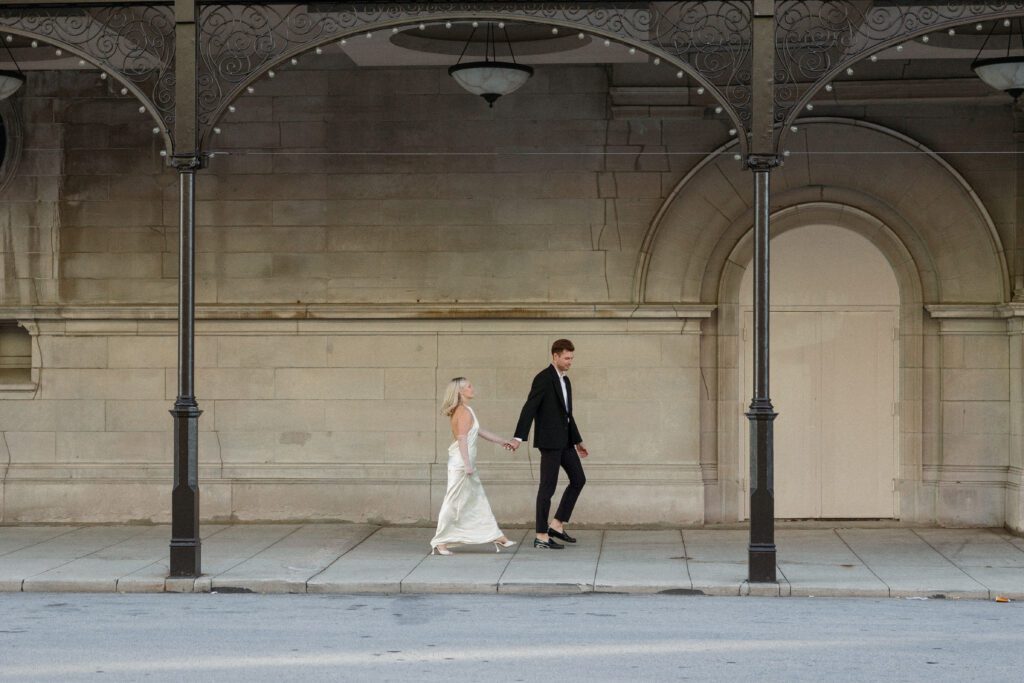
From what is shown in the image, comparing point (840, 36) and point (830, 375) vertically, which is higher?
point (840, 36)

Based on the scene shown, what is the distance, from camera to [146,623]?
989 centimetres

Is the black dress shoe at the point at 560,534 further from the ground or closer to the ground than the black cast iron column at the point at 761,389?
Result: closer to the ground

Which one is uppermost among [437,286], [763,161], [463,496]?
[763,161]

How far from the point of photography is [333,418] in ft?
48.8

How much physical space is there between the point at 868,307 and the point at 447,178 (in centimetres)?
439

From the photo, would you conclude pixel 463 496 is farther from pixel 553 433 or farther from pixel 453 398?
pixel 553 433

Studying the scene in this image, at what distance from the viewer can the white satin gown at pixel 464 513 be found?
506 inches

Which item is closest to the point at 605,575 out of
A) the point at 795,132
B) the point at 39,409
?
the point at 795,132

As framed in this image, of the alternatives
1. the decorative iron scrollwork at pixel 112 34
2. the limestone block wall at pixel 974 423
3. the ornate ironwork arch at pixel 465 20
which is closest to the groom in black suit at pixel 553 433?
the ornate ironwork arch at pixel 465 20

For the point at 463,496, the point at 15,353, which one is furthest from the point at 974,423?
the point at 15,353

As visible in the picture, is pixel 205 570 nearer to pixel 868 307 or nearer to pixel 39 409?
pixel 39 409

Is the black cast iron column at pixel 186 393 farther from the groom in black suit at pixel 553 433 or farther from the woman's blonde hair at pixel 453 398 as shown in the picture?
the groom in black suit at pixel 553 433

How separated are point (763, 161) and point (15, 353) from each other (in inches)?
322

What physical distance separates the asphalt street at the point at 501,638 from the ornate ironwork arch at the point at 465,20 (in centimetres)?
372
